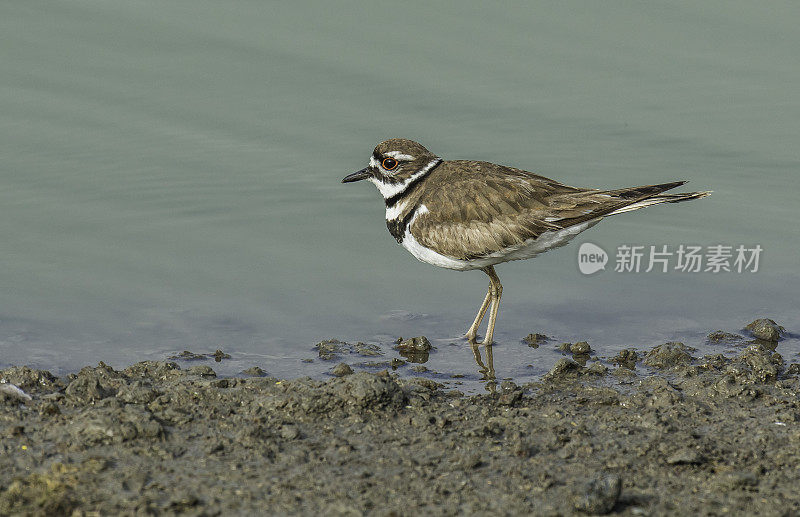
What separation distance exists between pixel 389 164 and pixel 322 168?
315 cm

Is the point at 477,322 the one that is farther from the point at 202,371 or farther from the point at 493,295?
the point at 202,371

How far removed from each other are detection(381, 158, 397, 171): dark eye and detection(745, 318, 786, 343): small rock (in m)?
3.66

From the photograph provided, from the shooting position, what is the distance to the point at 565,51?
603 inches

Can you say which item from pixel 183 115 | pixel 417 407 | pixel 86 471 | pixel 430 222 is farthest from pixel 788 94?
pixel 86 471

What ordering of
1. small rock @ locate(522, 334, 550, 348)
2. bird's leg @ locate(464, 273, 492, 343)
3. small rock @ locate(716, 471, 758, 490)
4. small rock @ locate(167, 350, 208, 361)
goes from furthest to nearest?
bird's leg @ locate(464, 273, 492, 343) < small rock @ locate(522, 334, 550, 348) < small rock @ locate(167, 350, 208, 361) < small rock @ locate(716, 471, 758, 490)

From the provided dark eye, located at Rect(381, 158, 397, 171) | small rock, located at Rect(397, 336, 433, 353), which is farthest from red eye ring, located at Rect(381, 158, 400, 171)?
small rock, located at Rect(397, 336, 433, 353)

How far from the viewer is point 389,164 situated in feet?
33.5

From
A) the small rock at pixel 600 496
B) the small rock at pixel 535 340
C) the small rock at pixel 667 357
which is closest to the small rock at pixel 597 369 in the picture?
the small rock at pixel 667 357

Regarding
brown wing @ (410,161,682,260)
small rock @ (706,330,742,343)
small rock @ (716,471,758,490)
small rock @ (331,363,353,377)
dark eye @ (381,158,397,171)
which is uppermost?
dark eye @ (381,158,397,171)

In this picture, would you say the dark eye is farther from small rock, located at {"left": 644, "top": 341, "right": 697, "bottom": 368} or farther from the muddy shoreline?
small rock, located at {"left": 644, "top": 341, "right": 697, "bottom": 368}

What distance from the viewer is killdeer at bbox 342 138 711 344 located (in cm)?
933

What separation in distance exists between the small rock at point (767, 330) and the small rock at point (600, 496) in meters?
4.12

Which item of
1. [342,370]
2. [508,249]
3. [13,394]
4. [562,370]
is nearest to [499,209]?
[508,249]

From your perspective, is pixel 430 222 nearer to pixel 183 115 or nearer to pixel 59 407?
pixel 59 407
